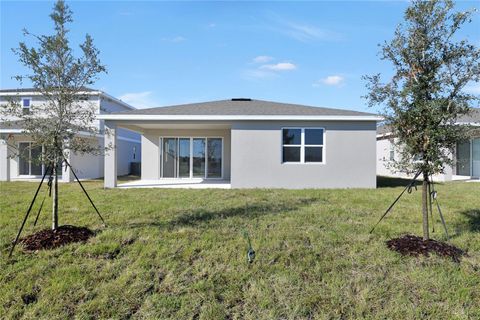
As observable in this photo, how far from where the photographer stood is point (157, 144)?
16078mm

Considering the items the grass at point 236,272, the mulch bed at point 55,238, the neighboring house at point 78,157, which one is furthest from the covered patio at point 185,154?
the mulch bed at point 55,238

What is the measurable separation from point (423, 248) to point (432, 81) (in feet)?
8.32

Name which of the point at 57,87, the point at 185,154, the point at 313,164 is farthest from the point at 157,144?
the point at 57,87

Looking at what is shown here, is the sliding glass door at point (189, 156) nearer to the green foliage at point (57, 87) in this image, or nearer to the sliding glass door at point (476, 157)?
the green foliage at point (57, 87)

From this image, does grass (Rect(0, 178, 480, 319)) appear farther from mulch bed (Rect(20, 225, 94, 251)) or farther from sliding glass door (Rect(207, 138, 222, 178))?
sliding glass door (Rect(207, 138, 222, 178))

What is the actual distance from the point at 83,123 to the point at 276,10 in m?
7.69

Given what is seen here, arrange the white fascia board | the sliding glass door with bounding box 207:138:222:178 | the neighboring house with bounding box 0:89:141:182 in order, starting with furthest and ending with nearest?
1. the sliding glass door with bounding box 207:138:222:178
2. the neighboring house with bounding box 0:89:141:182
3. the white fascia board

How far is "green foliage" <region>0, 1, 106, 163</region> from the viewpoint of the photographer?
4.96 meters

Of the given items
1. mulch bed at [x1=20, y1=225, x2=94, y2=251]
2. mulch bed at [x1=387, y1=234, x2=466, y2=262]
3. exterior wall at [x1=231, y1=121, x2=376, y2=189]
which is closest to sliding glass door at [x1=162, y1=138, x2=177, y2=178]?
exterior wall at [x1=231, y1=121, x2=376, y2=189]

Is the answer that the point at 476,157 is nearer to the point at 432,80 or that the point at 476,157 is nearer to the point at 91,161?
the point at 432,80

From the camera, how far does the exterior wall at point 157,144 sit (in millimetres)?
16031

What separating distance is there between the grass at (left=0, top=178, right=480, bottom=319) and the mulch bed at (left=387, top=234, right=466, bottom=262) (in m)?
0.15

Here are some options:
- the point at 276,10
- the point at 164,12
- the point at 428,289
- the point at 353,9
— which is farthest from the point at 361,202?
the point at 164,12

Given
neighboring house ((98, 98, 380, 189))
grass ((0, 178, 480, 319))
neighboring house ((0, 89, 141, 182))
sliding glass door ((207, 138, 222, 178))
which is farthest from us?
sliding glass door ((207, 138, 222, 178))
